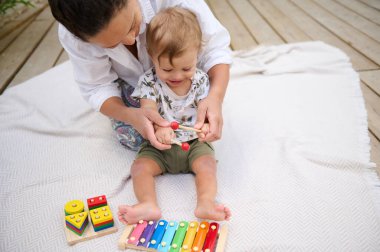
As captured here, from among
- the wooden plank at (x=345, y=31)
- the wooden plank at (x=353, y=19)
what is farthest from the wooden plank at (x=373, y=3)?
the wooden plank at (x=345, y=31)

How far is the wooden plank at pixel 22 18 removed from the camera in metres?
2.50

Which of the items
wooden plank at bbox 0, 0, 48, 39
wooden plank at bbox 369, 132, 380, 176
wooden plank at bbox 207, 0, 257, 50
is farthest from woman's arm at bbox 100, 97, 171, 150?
wooden plank at bbox 0, 0, 48, 39

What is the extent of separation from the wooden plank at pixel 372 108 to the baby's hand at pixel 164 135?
29.9 inches

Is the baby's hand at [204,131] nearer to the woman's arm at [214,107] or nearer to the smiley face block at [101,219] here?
the woman's arm at [214,107]

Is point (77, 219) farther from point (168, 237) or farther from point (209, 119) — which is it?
point (209, 119)

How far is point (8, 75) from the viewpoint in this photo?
1.89 metres

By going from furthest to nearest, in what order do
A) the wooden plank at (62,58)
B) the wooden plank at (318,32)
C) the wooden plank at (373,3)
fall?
the wooden plank at (373,3), the wooden plank at (62,58), the wooden plank at (318,32)

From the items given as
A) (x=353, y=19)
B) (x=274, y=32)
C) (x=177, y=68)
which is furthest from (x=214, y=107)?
(x=353, y=19)

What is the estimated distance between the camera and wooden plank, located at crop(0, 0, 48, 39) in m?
2.50

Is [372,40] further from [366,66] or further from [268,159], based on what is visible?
[268,159]

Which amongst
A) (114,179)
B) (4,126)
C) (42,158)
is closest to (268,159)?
(114,179)

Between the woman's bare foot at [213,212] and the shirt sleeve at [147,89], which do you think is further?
the shirt sleeve at [147,89]

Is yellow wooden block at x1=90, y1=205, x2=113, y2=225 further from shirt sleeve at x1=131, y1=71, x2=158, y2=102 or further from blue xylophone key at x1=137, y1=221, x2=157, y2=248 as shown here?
shirt sleeve at x1=131, y1=71, x2=158, y2=102

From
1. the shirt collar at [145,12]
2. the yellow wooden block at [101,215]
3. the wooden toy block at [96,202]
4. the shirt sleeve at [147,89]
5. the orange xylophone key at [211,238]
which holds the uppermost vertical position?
the shirt collar at [145,12]
